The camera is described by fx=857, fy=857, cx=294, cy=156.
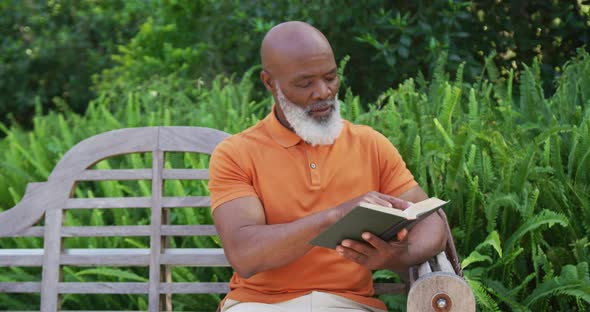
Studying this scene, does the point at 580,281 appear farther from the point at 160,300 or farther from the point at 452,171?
the point at 160,300

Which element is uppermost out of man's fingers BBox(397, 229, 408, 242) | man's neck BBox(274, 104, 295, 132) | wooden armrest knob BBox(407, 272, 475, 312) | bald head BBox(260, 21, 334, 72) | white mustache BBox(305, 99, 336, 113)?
bald head BBox(260, 21, 334, 72)

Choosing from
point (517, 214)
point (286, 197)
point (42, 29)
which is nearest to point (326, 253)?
point (286, 197)

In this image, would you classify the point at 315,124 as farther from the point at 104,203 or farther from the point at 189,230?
the point at 104,203

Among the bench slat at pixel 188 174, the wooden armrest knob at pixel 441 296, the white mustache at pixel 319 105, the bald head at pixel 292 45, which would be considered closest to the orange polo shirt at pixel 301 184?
the white mustache at pixel 319 105

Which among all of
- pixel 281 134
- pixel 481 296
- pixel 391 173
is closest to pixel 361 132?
pixel 391 173

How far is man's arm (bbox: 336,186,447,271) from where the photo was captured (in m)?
2.65

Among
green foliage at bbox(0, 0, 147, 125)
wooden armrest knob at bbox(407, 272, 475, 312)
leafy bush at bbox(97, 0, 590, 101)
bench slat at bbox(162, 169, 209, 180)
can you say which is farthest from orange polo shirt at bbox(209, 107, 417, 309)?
green foliage at bbox(0, 0, 147, 125)

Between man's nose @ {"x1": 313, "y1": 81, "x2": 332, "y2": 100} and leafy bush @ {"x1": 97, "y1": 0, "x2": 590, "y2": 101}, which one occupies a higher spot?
leafy bush @ {"x1": 97, "y1": 0, "x2": 590, "y2": 101}

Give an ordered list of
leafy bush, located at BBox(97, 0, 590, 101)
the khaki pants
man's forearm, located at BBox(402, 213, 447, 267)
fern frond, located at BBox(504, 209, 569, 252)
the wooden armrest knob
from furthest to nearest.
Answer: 1. leafy bush, located at BBox(97, 0, 590, 101)
2. fern frond, located at BBox(504, 209, 569, 252)
3. the khaki pants
4. man's forearm, located at BBox(402, 213, 447, 267)
5. the wooden armrest knob

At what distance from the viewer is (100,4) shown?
39.7ft

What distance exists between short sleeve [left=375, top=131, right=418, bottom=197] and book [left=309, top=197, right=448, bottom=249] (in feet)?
1.32

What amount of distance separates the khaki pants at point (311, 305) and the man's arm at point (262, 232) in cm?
15

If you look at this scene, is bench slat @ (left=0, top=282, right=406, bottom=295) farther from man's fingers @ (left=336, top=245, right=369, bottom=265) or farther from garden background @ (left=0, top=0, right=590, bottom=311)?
man's fingers @ (left=336, top=245, right=369, bottom=265)

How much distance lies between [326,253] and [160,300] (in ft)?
2.93
